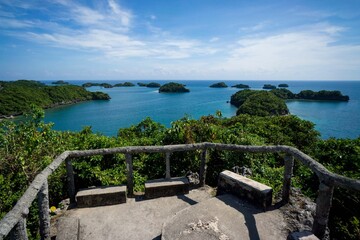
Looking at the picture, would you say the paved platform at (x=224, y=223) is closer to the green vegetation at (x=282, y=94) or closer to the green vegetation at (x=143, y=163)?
the green vegetation at (x=143, y=163)

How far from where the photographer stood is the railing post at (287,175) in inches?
162

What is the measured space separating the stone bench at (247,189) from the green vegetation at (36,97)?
5282cm

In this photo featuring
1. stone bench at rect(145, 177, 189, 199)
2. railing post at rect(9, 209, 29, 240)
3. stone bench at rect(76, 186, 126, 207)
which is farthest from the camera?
stone bench at rect(145, 177, 189, 199)

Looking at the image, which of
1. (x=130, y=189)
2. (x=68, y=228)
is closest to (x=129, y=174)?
(x=130, y=189)

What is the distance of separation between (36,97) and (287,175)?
88308 millimetres

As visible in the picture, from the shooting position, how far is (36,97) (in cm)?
7638

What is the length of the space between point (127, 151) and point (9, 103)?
76110 mm

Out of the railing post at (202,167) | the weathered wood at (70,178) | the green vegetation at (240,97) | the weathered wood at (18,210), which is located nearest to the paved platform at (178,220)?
the weathered wood at (70,178)

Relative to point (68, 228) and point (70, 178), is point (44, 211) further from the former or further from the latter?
point (70, 178)

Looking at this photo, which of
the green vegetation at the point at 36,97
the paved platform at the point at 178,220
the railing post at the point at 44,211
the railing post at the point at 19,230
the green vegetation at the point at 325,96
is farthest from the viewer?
the green vegetation at the point at 325,96

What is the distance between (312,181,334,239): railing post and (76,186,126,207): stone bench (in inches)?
132

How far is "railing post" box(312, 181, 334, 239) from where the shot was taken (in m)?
3.13

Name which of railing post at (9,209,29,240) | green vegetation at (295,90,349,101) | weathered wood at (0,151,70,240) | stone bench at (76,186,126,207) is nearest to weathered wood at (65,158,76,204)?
stone bench at (76,186,126,207)

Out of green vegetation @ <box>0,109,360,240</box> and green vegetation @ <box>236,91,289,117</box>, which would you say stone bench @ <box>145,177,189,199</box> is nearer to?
green vegetation @ <box>0,109,360,240</box>
